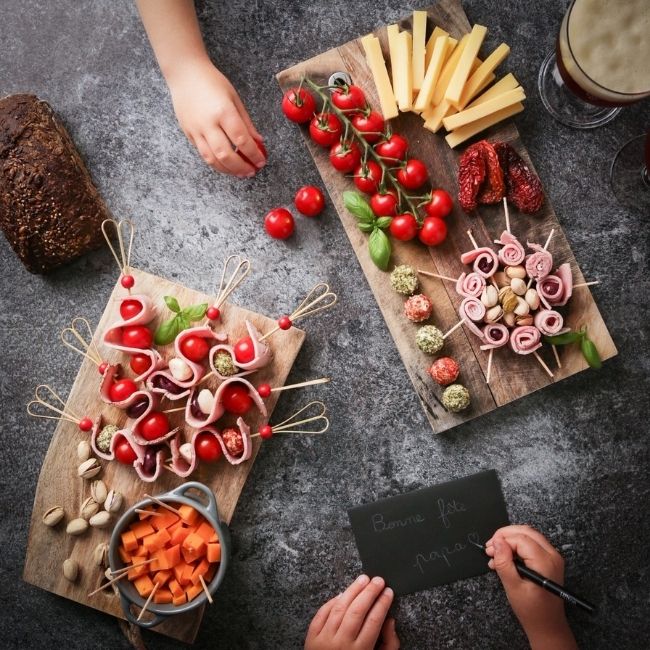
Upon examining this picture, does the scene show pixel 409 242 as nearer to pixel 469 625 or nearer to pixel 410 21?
pixel 410 21

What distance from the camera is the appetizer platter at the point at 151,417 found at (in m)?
1.83

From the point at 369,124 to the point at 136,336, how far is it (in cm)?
98

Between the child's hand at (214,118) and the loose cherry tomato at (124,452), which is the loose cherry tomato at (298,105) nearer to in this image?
the child's hand at (214,118)

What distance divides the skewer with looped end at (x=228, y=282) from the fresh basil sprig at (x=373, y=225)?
393 millimetres

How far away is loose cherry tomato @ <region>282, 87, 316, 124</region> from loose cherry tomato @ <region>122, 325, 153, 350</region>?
82 centimetres

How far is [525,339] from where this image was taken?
72.4 inches

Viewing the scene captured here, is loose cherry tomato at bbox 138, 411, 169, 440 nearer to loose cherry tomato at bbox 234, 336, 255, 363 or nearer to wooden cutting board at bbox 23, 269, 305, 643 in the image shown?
wooden cutting board at bbox 23, 269, 305, 643

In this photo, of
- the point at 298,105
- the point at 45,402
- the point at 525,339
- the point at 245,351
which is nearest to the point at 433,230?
the point at 525,339

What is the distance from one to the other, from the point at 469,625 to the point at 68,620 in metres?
1.36

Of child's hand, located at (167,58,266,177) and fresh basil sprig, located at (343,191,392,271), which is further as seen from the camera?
fresh basil sprig, located at (343,191,392,271)

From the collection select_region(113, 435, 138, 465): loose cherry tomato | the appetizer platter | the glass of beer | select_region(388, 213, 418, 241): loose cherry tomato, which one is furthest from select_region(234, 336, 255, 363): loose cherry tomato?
the glass of beer

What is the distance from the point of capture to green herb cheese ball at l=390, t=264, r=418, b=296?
1.86 meters

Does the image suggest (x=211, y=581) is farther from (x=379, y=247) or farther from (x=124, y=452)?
(x=379, y=247)

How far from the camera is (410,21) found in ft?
6.22
